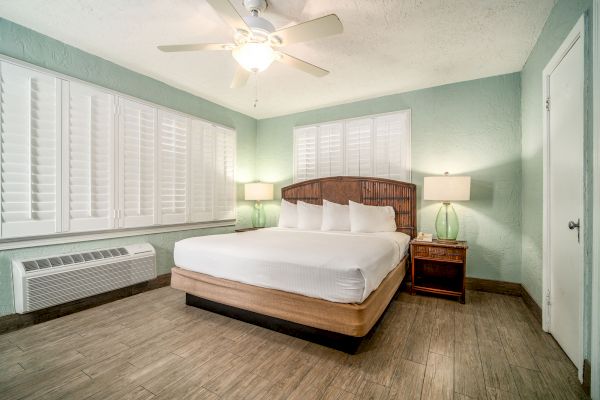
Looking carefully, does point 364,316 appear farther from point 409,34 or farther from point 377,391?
point 409,34

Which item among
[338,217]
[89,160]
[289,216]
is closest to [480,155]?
[338,217]

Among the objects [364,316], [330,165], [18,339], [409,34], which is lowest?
[18,339]

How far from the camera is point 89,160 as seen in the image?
2768 millimetres

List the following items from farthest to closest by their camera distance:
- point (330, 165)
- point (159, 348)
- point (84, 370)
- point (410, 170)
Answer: point (330, 165)
point (410, 170)
point (159, 348)
point (84, 370)

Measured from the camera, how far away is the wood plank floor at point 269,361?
154 centimetres

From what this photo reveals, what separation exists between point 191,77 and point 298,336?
3.35 m

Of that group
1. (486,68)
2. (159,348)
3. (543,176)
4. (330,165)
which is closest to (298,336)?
(159,348)


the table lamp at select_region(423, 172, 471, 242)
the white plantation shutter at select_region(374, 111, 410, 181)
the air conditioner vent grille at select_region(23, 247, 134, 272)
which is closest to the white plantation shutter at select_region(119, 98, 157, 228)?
the air conditioner vent grille at select_region(23, 247, 134, 272)

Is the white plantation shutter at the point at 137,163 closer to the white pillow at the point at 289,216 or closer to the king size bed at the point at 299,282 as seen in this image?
the king size bed at the point at 299,282

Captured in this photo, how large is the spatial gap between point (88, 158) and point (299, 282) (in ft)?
8.71

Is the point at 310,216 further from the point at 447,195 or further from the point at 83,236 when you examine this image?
the point at 83,236

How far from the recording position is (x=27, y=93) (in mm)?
2373

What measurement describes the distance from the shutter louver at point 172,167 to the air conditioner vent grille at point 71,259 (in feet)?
2.25

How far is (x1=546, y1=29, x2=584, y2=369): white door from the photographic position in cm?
168
